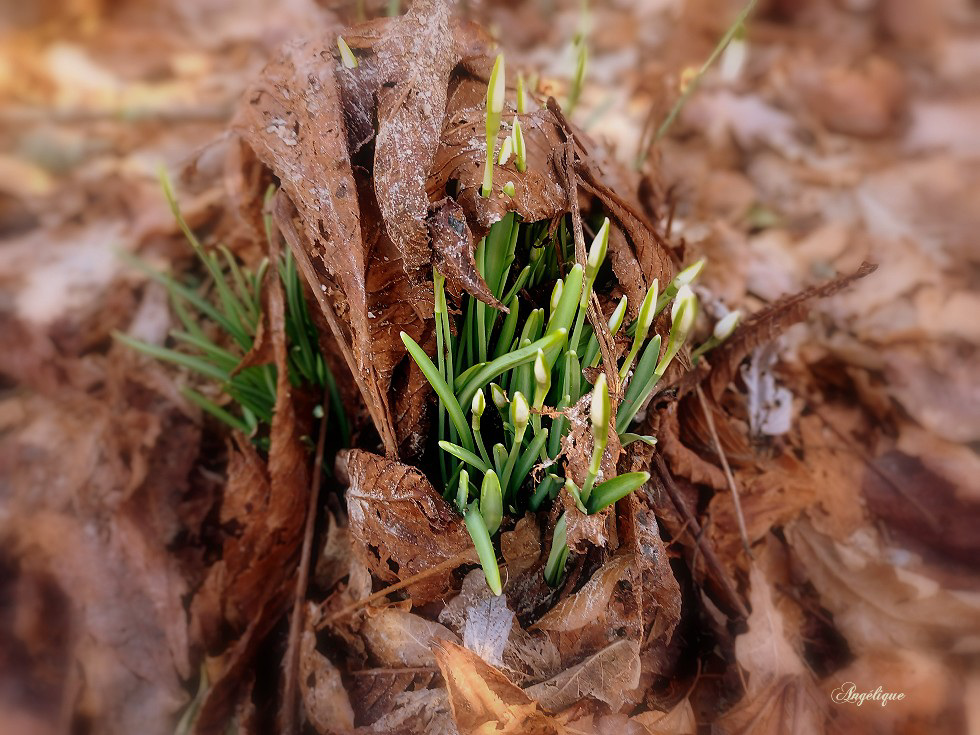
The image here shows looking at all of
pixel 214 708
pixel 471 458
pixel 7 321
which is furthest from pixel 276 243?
pixel 7 321

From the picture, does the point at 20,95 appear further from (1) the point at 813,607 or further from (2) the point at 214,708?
(1) the point at 813,607

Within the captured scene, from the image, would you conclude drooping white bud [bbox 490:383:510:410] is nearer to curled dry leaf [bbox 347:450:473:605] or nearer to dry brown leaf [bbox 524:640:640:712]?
curled dry leaf [bbox 347:450:473:605]

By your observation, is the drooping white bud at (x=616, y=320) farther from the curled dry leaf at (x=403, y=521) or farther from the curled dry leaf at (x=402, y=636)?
the curled dry leaf at (x=402, y=636)

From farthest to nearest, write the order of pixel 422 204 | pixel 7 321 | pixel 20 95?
pixel 20 95 < pixel 7 321 < pixel 422 204

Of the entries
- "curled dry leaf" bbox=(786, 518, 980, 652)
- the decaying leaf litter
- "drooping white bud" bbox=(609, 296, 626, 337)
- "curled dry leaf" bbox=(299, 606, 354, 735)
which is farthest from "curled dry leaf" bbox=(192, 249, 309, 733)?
"curled dry leaf" bbox=(786, 518, 980, 652)

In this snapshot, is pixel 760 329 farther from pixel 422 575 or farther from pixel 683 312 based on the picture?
pixel 422 575

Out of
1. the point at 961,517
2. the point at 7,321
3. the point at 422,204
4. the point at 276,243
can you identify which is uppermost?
the point at 422,204

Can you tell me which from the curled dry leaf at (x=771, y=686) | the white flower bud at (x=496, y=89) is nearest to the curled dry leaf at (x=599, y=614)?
the curled dry leaf at (x=771, y=686)

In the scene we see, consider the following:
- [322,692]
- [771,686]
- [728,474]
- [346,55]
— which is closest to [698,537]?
[728,474]
